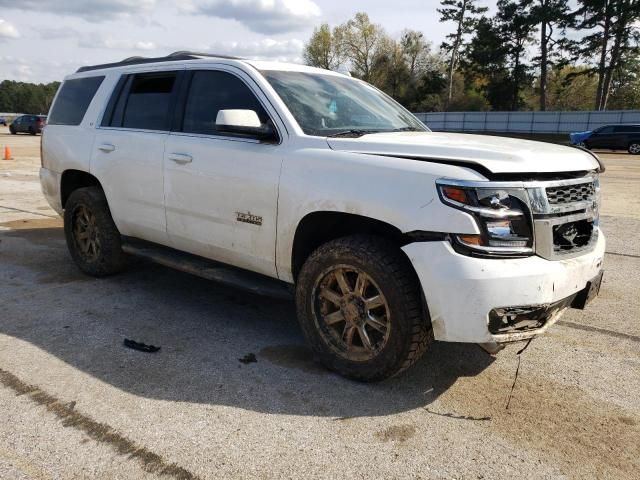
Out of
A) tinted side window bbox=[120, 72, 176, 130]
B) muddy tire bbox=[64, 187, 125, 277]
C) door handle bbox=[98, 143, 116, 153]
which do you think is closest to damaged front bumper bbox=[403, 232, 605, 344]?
tinted side window bbox=[120, 72, 176, 130]

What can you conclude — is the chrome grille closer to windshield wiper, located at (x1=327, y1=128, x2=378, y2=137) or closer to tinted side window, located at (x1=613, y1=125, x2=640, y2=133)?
windshield wiper, located at (x1=327, y1=128, x2=378, y2=137)

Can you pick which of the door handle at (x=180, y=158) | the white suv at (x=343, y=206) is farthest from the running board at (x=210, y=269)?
the door handle at (x=180, y=158)

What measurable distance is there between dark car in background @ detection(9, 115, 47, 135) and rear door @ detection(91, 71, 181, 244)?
38955 mm

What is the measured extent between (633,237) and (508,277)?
5939 mm

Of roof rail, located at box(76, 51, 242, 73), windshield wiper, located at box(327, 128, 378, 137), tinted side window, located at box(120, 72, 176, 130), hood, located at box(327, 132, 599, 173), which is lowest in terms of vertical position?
hood, located at box(327, 132, 599, 173)

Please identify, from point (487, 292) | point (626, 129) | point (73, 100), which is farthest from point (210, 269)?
point (626, 129)

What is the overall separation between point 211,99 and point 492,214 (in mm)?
2385

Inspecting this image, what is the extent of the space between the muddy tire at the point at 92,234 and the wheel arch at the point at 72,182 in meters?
0.23

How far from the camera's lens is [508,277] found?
2842 mm

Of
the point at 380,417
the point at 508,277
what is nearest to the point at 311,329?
the point at 380,417

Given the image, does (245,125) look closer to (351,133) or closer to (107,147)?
(351,133)

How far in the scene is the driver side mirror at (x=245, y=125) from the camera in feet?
11.8

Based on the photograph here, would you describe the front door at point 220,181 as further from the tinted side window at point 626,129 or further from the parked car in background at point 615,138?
the tinted side window at point 626,129

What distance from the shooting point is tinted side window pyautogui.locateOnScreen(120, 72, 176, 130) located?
459 centimetres
